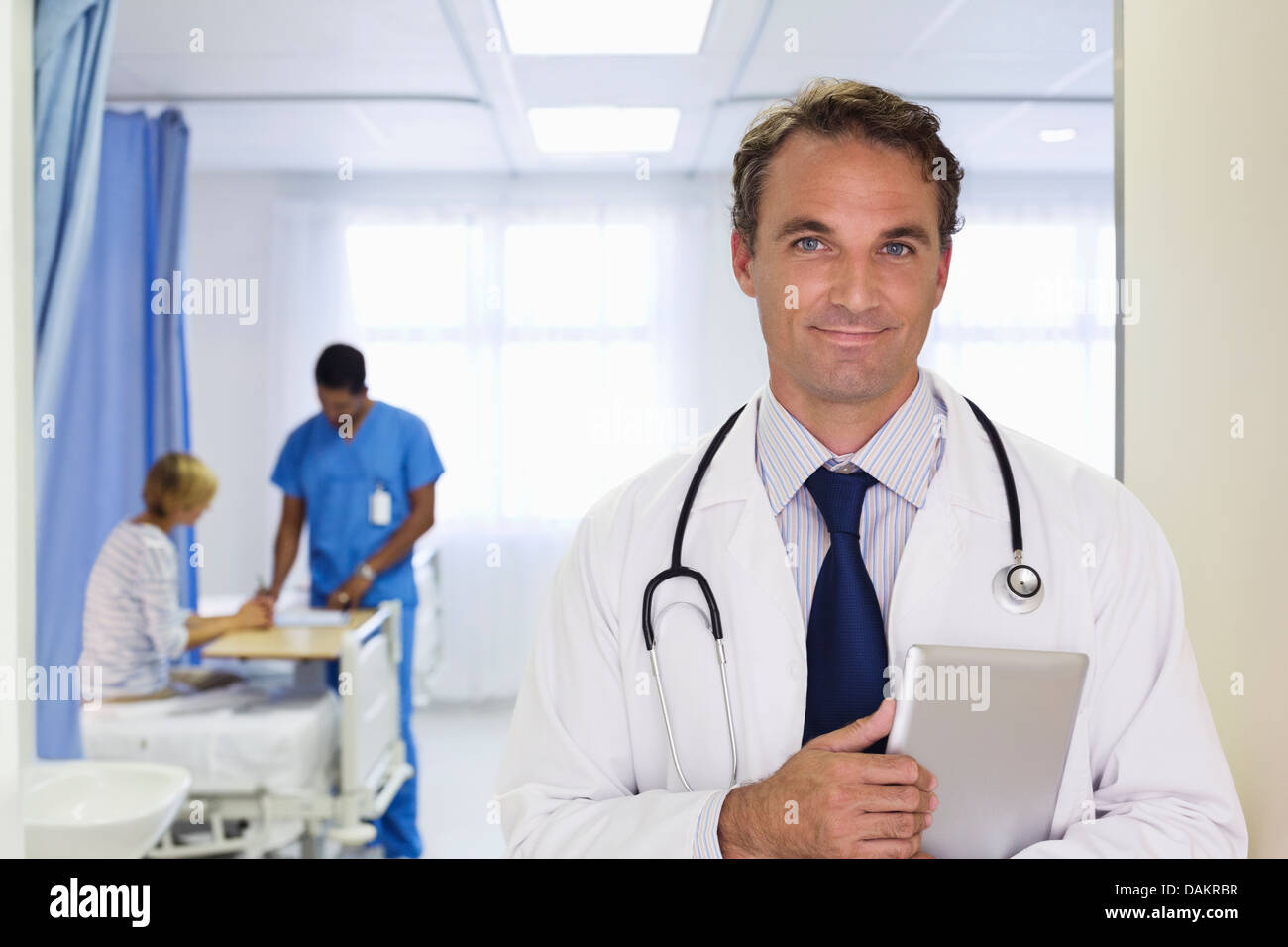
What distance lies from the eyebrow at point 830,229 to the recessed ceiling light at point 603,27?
1.63 meters

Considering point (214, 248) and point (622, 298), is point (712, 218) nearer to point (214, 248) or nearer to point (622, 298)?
point (622, 298)

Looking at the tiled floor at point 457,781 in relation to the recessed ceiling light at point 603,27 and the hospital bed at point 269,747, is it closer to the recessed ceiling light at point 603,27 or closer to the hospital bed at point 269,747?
the hospital bed at point 269,747

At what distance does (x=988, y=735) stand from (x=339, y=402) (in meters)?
2.30

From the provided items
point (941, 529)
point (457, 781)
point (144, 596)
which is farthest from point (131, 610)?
point (941, 529)

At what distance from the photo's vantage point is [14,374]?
3.61 ft

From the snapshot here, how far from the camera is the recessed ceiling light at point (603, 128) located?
317cm

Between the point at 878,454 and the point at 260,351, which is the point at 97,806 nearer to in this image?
the point at 878,454

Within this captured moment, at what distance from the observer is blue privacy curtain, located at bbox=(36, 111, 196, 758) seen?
8.61 feet

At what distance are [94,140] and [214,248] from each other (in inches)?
105

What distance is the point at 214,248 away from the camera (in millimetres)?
4074

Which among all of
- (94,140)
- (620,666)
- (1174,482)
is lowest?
(620,666)

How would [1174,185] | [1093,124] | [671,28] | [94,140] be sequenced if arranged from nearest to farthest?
[1174,185] < [94,140] < [671,28] < [1093,124]

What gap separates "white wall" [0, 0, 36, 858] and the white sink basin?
8.8 inches
